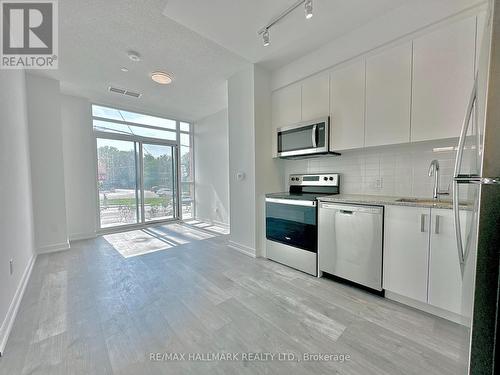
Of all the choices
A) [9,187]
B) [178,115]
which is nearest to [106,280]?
[9,187]

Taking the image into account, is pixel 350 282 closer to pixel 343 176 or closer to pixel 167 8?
pixel 343 176

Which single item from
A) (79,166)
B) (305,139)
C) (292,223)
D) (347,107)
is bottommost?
(292,223)

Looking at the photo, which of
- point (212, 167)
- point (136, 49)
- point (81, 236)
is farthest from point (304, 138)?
point (81, 236)

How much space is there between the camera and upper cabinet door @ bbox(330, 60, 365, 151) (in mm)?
2219

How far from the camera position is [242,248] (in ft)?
10.5

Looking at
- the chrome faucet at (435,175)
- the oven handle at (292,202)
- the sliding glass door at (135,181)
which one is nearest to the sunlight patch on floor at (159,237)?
the sliding glass door at (135,181)

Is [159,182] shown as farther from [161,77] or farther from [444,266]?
[444,266]

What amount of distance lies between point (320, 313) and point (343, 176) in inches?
65.4

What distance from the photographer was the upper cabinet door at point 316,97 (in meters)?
2.49

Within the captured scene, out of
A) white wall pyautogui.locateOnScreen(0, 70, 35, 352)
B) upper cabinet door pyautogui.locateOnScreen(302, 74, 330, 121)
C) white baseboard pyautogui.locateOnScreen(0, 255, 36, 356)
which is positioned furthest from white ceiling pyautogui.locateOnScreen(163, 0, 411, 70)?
white baseboard pyautogui.locateOnScreen(0, 255, 36, 356)

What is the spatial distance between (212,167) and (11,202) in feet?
11.9

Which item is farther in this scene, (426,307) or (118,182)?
(118,182)

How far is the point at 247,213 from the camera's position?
122 inches

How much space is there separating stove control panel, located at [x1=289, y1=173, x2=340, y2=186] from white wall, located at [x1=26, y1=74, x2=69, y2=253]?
3.82 meters
